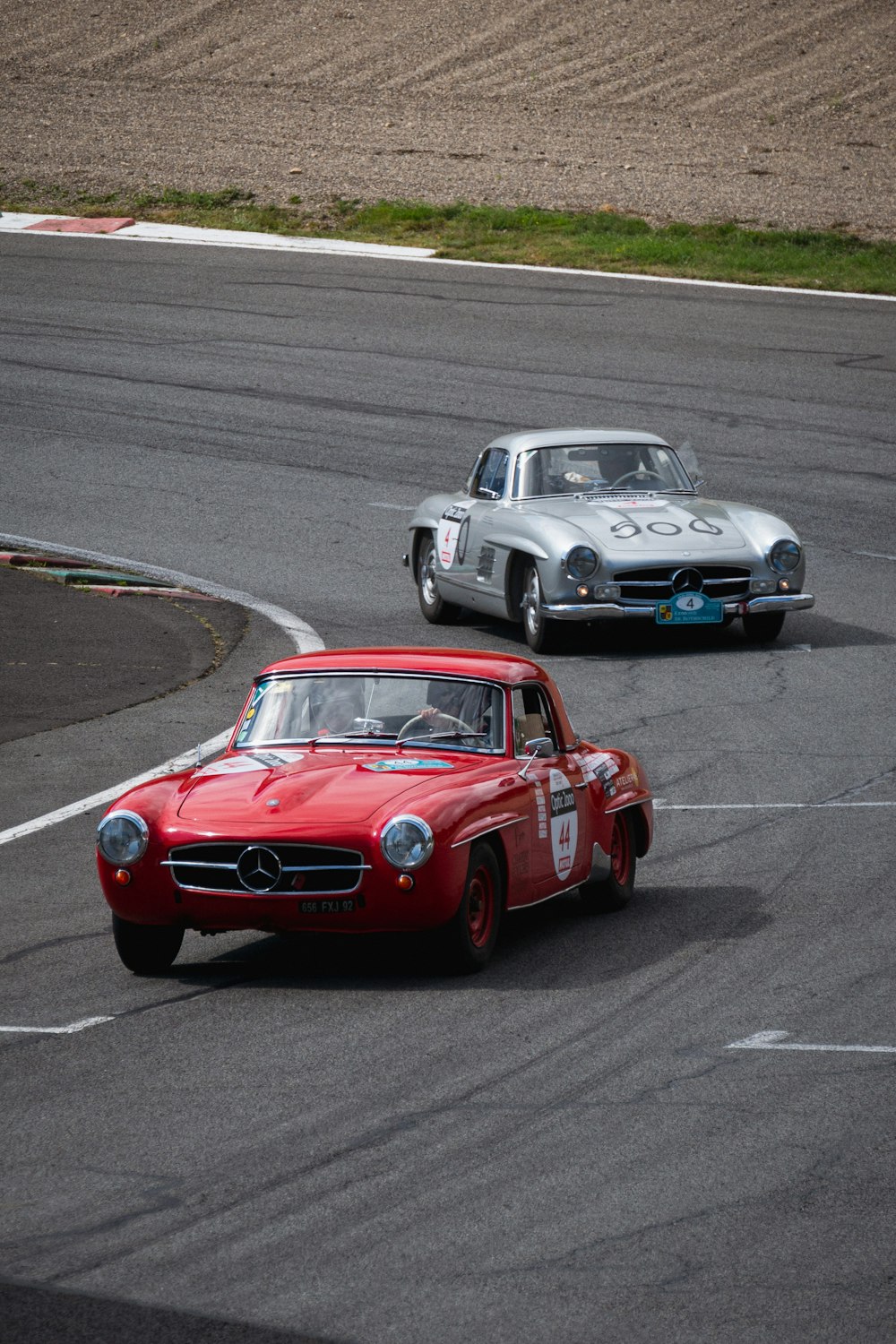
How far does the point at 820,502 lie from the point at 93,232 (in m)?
16.6

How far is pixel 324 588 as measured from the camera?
18.5 m

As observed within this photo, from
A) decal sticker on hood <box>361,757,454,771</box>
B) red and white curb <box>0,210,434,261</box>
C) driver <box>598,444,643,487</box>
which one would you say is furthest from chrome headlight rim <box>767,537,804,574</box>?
red and white curb <box>0,210,434,261</box>

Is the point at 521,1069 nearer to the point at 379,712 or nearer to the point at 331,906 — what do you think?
the point at 331,906

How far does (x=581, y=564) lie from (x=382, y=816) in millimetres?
8047

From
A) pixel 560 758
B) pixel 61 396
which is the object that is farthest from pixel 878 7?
pixel 560 758

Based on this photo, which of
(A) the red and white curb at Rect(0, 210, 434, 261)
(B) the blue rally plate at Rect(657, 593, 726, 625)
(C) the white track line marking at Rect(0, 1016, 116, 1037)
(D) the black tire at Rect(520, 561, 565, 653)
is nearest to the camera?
(C) the white track line marking at Rect(0, 1016, 116, 1037)

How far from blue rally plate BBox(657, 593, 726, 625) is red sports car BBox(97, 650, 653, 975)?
615 centimetres

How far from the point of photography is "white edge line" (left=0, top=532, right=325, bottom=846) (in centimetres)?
1064

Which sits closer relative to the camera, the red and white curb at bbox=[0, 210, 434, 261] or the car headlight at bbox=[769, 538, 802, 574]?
the car headlight at bbox=[769, 538, 802, 574]

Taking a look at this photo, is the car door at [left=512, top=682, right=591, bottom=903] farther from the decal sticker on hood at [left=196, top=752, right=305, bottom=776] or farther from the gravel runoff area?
the gravel runoff area

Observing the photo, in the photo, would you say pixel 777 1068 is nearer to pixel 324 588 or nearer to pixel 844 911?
pixel 844 911

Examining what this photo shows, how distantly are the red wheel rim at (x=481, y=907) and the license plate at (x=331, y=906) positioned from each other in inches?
22.1

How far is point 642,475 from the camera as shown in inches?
664

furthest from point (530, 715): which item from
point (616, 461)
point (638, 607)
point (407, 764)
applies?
point (616, 461)
